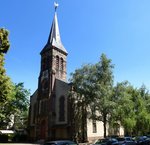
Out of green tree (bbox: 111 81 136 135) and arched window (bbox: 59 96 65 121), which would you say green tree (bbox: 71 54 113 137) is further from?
arched window (bbox: 59 96 65 121)

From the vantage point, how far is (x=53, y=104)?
46406mm

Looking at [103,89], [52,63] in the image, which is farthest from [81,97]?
[52,63]

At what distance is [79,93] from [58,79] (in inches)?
370

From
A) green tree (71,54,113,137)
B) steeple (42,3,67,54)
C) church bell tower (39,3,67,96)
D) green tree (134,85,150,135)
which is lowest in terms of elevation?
green tree (134,85,150,135)

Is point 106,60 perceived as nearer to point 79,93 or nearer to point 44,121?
point 79,93

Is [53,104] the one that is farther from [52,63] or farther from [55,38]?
[55,38]

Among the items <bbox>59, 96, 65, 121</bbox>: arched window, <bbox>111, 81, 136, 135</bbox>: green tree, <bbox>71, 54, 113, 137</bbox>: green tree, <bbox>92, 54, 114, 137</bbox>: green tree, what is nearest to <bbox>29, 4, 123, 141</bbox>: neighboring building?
<bbox>59, 96, 65, 121</bbox>: arched window

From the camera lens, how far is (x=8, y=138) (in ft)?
158

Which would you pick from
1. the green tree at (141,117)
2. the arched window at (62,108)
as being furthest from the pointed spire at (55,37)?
the green tree at (141,117)

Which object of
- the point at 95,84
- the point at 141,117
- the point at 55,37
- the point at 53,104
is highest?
the point at 55,37

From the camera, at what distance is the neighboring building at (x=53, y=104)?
43844 millimetres

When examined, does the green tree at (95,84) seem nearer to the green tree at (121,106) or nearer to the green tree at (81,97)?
the green tree at (81,97)

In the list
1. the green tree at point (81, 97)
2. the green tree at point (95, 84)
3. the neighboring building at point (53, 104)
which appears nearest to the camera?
the green tree at point (95, 84)

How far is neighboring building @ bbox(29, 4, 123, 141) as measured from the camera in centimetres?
4384
